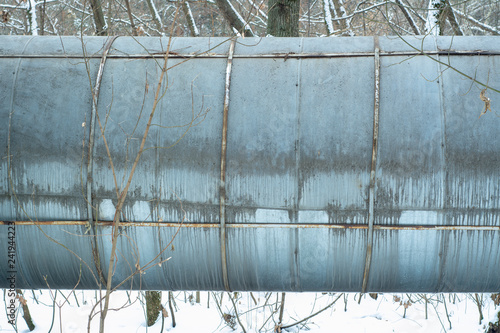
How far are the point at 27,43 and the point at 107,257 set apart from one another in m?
2.38

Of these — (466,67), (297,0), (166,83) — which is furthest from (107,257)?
(297,0)

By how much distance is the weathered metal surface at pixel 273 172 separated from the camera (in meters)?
3.74

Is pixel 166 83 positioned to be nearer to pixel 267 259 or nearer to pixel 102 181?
pixel 102 181

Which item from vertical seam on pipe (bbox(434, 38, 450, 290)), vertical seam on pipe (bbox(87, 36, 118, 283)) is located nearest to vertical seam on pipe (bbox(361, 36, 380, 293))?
vertical seam on pipe (bbox(434, 38, 450, 290))

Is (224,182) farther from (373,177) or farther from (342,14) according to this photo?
(342,14)

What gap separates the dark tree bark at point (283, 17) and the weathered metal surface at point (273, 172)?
11.9ft

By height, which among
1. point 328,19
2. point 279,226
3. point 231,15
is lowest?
point 279,226

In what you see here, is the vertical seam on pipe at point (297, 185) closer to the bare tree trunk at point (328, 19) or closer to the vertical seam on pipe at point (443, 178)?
the vertical seam on pipe at point (443, 178)

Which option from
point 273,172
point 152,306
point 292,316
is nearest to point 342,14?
point 292,316

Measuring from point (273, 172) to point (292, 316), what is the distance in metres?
8.63

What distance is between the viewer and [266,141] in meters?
3.82

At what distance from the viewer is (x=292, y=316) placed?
1141 cm

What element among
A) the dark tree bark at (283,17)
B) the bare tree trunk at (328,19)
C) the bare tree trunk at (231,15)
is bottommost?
the dark tree bark at (283,17)

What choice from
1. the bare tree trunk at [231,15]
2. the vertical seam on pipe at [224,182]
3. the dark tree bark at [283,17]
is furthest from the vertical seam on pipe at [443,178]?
the bare tree trunk at [231,15]
